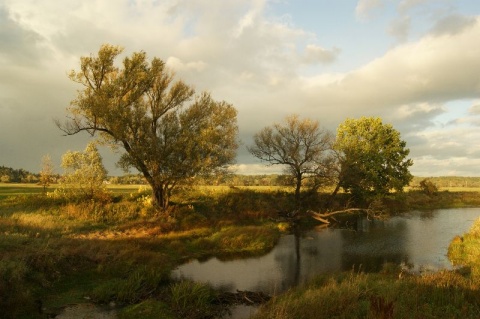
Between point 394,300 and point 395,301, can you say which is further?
point 394,300

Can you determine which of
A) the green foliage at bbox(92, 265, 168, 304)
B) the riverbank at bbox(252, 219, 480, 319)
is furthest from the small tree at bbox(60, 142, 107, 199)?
the riverbank at bbox(252, 219, 480, 319)

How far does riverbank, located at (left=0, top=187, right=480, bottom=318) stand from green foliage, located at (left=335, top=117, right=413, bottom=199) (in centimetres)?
1341

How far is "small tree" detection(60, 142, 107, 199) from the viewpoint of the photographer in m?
32.0

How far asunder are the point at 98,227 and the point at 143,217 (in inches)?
193

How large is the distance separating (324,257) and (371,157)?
26.9 metres

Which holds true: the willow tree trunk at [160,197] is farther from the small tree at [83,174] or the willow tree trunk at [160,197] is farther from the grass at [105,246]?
the small tree at [83,174]

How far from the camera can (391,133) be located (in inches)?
1928

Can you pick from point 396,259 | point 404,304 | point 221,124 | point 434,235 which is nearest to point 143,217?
point 221,124

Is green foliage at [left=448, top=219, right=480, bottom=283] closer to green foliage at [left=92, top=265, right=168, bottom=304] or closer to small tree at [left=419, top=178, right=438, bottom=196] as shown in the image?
green foliage at [left=92, top=265, right=168, bottom=304]

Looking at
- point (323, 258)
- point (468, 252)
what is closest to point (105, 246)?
point (323, 258)

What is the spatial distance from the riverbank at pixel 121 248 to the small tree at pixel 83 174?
1.68 m

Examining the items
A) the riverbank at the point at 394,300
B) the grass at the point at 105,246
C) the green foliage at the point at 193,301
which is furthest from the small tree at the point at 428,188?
the green foliage at the point at 193,301

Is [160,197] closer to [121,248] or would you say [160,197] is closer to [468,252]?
[121,248]

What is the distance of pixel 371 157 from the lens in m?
47.2
